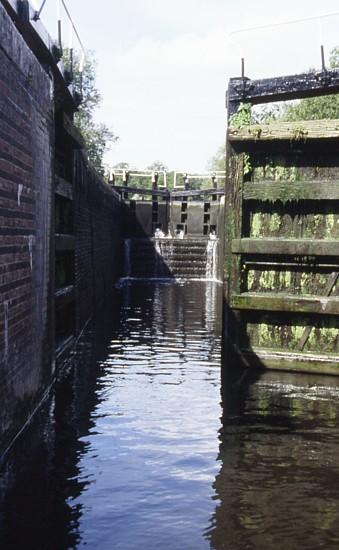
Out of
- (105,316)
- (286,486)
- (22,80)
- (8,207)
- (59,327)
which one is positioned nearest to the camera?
(286,486)

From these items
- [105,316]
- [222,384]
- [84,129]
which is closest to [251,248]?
[222,384]

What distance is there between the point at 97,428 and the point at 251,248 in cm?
363

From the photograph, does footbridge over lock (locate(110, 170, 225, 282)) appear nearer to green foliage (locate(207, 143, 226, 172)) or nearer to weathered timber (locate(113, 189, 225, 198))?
weathered timber (locate(113, 189, 225, 198))

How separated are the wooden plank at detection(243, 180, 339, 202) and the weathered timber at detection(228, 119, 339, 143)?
61cm

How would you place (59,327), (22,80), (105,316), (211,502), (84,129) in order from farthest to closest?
1. (84,129)
2. (105,316)
3. (59,327)
4. (22,80)
5. (211,502)

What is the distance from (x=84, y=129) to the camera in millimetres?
58375

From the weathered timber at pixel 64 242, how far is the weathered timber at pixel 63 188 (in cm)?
70

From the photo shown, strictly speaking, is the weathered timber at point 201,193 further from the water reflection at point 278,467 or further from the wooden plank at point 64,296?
the water reflection at point 278,467

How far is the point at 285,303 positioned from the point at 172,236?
83.7 ft

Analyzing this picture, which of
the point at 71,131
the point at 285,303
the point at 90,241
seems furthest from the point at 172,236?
the point at 285,303

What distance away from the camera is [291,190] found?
29.4 ft

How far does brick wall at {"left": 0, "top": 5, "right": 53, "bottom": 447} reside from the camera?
5789mm

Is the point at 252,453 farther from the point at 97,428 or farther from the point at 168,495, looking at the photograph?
the point at 97,428

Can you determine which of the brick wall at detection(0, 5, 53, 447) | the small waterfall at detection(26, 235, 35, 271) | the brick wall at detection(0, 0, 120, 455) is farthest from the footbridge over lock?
the small waterfall at detection(26, 235, 35, 271)
